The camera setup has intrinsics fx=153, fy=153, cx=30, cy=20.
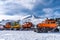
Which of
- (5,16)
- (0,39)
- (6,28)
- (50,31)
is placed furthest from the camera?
(50,31)

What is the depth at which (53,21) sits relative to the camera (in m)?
3.77

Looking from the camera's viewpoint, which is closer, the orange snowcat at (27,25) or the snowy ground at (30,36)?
the snowy ground at (30,36)

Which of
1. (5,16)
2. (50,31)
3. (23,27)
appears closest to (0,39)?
(5,16)

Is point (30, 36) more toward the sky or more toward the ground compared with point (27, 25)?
more toward the ground

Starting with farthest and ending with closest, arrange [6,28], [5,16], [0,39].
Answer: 1. [6,28]
2. [5,16]
3. [0,39]

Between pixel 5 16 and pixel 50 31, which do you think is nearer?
pixel 5 16

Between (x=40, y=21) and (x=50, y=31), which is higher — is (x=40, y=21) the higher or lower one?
the higher one

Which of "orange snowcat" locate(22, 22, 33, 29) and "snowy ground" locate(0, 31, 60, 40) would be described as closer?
"snowy ground" locate(0, 31, 60, 40)

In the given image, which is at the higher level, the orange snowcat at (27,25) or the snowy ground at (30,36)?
the orange snowcat at (27,25)

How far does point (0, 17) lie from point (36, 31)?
1.17m

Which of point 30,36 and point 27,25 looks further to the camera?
point 27,25

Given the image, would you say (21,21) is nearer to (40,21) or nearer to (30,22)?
(30,22)

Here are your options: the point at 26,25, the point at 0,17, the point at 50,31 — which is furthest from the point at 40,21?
the point at 0,17

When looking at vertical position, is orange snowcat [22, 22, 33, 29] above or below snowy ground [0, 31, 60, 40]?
above
